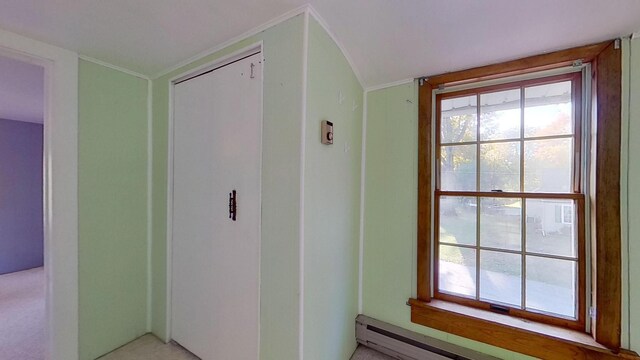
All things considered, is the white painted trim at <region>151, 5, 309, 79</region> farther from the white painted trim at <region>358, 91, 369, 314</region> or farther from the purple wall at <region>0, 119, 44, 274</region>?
the purple wall at <region>0, 119, 44, 274</region>

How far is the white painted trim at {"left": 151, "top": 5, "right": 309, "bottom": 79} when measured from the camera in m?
1.19

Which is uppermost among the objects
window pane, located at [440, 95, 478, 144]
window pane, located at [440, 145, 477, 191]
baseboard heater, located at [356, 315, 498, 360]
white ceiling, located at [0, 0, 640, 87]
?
white ceiling, located at [0, 0, 640, 87]

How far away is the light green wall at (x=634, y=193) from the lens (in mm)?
1209

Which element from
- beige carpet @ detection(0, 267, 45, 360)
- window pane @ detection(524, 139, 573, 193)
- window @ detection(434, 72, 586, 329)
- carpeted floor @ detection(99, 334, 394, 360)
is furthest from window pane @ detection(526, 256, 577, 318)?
beige carpet @ detection(0, 267, 45, 360)

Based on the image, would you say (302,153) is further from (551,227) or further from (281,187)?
(551,227)

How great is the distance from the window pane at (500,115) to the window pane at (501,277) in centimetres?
78

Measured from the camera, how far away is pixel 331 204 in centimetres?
144

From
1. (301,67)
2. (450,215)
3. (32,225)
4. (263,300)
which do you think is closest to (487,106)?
(450,215)

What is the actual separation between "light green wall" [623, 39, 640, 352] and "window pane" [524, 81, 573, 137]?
22 centimetres

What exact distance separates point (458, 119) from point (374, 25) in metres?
0.90

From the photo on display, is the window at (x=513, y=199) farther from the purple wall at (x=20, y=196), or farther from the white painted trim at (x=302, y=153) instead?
the purple wall at (x=20, y=196)

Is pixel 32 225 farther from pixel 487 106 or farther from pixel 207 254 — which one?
pixel 487 106

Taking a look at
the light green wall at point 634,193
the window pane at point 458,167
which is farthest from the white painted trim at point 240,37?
the light green wall at point 634,193

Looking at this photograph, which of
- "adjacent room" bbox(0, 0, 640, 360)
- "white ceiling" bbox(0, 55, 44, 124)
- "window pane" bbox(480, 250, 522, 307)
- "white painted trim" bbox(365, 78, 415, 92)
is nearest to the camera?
"adjacent room" bbox(0, 0, 640, 360)
